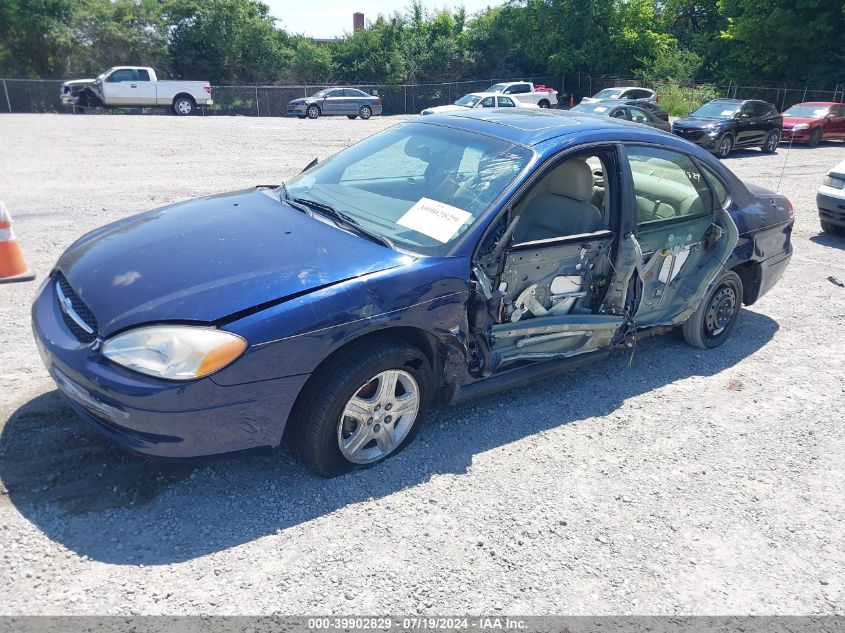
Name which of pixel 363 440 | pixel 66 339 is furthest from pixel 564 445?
pixel 66 339

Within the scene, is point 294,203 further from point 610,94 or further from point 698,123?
point 610,94

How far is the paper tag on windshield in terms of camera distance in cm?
353

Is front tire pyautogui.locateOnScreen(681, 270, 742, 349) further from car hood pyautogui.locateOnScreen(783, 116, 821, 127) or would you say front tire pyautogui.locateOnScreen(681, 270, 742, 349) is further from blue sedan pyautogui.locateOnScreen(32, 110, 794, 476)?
car hood pyautogui.locateOnScreen(783, 116, 821, 127)

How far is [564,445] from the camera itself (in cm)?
387

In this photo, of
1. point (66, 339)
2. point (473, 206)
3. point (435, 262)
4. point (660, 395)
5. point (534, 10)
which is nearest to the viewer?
point (66, 339)

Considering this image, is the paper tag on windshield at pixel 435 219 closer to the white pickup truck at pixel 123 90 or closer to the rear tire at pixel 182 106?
the white pickup truck at pixel 123 90

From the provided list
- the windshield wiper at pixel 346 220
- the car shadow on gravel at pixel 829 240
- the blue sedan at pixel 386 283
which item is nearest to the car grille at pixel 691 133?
the car shadow on gravel at pixel 829 240

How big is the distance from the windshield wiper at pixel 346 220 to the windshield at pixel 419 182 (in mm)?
35

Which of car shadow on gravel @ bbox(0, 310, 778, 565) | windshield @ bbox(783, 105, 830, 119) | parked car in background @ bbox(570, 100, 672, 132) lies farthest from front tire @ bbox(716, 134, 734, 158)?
car shadow on gravel @ bbox(0, 310, 778, 565)

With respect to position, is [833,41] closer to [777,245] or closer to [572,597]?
[777,245]

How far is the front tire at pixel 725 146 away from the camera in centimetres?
1722

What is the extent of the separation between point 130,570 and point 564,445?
2.37 meters

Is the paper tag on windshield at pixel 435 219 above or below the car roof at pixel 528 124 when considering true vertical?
below

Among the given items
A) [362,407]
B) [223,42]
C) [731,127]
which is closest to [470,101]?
[731,127]
